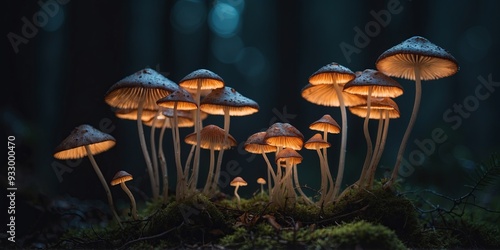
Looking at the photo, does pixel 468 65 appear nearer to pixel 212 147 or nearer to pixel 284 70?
pixel 284 70

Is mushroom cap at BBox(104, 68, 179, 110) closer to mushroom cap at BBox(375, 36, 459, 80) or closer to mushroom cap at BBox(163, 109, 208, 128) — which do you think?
mushroom cap at BBox(163, 109, 208, 128)

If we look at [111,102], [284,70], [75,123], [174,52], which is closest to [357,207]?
[111,102]

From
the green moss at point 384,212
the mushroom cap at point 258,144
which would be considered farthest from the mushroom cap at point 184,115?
the green moss at point 384,212

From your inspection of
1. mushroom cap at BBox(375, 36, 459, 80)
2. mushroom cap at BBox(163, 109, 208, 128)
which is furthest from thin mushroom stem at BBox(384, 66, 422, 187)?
mushroom cap at BBox(163, 109, 208, 128)

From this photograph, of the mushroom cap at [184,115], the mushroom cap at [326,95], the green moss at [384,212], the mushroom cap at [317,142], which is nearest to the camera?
the green moss at [384,212]

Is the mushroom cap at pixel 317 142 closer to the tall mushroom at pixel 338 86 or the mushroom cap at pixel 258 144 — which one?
the tall mushroom at pixel 338 86

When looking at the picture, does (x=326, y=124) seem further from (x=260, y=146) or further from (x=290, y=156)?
(x=260, y=146)
